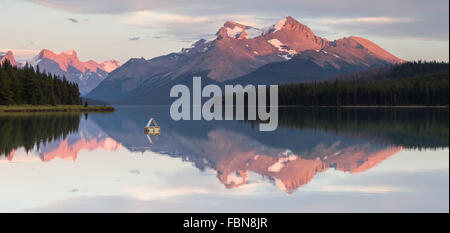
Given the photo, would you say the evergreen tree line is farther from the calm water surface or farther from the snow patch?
the snow patch

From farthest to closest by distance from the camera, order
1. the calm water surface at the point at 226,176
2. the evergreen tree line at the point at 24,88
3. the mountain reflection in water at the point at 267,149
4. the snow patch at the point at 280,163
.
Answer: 1. the evergreen tree line at the point at 24,88
2. the snow patch at the point at 280,163
3. the mountain reflection in water at the point at 267,149
4. the calm water surface at the point at 226,176

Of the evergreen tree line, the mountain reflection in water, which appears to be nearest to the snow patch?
the mountain reflection in water

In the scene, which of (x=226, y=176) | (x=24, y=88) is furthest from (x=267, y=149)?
(x=24, y=88)

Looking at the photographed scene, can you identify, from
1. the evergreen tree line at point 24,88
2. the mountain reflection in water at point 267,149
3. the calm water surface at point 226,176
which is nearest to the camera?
the calm water surface at point 226,176

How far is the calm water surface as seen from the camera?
24.6 m

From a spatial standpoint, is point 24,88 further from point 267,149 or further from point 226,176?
point 226,176

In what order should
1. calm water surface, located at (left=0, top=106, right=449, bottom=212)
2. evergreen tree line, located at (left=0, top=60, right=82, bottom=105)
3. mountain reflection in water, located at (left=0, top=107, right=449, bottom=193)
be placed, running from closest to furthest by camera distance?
1. calm water surface, located at (left=0, top=106, right=449, bottom=212)
2. mountain reflection in water, located at (left=0, top=107, right=449, bottom=193)
3. evergreen tree line, located at (left=0, top=60, right=82, bottom=105)

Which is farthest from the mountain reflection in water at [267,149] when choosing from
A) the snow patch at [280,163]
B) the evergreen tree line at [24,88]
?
the evergreen tree line at [24,88]

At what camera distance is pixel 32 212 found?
23.0 m

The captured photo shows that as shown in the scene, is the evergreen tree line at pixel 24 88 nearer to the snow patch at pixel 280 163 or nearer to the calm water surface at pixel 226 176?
the calm water surface at pixel 226 176

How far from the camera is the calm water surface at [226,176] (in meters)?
24.6

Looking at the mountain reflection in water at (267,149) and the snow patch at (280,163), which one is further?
the snow patch at (280,163)

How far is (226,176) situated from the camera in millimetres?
33844
